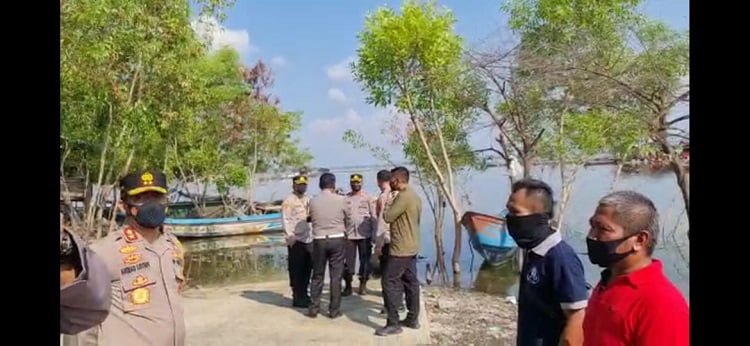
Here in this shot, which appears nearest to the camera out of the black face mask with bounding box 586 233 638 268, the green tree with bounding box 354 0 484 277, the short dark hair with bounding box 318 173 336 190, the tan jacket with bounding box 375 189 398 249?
the black face mask with bounding box 586 233 638 268

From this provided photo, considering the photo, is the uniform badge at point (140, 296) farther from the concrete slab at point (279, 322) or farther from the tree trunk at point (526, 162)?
the tree trunk at point (526, 162)

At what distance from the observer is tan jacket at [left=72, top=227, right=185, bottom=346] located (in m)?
2.58

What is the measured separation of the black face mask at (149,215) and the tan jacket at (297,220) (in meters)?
4.10

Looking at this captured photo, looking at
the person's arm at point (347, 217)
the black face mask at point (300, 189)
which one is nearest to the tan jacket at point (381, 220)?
the person's arm at point (347, 217)

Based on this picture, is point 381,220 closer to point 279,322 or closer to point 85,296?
point 279,322

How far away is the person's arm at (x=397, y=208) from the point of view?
19.1ft

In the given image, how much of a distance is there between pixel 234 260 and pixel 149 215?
1409 centimetres

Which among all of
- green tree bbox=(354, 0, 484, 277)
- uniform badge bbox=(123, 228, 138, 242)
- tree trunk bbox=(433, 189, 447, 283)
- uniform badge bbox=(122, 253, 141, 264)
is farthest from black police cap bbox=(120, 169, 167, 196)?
tree trunk bbox=(433, 189, 447, 283)

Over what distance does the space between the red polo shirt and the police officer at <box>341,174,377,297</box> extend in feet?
16.4

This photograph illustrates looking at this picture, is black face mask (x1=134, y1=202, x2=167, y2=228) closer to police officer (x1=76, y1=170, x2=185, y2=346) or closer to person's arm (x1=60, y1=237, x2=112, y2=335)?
police officer (x1=76, y1=170, x2=185, y2=346)
